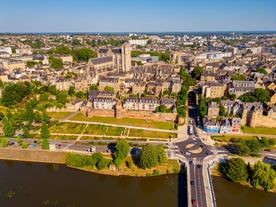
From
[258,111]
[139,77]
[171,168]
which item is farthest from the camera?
[139,77]

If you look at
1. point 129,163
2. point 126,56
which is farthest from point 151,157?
point 126,56

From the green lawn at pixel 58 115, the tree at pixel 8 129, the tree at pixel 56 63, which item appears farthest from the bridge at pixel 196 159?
the tree at pixel 56 63

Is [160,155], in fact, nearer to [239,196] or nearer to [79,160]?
[239,196]

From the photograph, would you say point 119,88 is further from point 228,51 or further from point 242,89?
point 228,51

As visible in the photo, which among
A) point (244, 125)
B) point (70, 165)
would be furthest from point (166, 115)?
point (70, 165)

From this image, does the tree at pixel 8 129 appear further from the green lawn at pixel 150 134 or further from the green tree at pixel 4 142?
the green lawn at pixel 150 134

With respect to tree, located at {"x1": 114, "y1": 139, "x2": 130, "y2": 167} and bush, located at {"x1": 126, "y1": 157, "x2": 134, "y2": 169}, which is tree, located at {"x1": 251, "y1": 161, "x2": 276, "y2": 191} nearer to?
bush, located at {"x1": 126, "y1": 157, "x2": 134, "y2": 169}

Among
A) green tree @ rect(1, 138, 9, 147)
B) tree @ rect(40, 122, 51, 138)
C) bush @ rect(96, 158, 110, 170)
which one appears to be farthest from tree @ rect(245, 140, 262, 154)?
green tree @ rect(1, 138, 9, 147)
